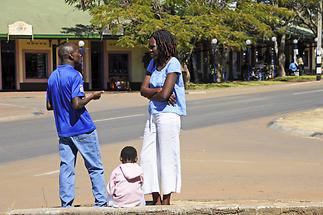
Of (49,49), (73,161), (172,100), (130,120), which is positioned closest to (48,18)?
(49,49)

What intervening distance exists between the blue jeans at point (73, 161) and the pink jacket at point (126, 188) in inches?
13.7

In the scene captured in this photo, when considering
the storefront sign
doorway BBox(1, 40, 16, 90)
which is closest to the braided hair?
the storefront sign

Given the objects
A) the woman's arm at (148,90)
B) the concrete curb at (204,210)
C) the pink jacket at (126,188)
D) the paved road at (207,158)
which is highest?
the woman's arm at (148,90)

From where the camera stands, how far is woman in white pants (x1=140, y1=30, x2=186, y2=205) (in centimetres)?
663

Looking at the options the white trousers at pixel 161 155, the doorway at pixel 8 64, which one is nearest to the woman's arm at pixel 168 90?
the white trousers at pixel 161 155

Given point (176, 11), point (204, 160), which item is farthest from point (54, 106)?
point (176, 11)

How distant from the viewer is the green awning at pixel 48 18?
38.6 metres

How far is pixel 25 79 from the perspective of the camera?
4016cm

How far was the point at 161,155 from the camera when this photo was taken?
667 centimetres

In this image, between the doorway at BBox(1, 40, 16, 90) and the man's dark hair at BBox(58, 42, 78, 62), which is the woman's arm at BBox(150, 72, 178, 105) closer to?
the man's dark hair at BBox(58, 42, 78, 62)

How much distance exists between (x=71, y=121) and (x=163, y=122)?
98 centimetres

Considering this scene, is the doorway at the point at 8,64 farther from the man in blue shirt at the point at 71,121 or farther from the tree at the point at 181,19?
the man in blue shirt at the point at 71,121

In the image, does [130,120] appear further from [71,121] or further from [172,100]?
[172,100]

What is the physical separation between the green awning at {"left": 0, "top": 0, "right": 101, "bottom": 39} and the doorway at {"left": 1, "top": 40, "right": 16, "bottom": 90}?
1.62m
